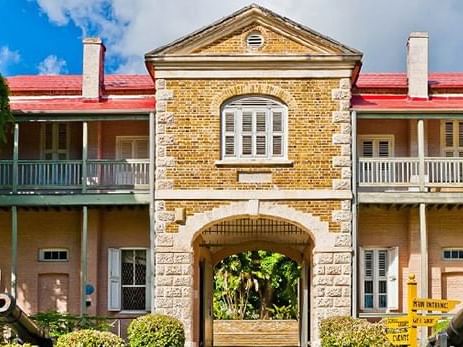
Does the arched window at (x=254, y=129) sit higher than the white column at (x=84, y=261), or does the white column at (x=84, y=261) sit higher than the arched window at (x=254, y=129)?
the arched window at (x=254, y=129)

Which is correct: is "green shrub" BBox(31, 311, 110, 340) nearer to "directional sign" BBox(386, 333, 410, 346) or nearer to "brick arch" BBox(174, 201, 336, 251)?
"brick arch" BBox(174, 201, 336, 251)

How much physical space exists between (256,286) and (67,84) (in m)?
15.3

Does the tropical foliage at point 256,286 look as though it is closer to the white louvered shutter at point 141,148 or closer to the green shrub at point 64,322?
the white louvered shutter at point 141,148

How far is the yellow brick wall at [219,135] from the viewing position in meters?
24.4

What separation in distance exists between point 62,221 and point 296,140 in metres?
6.37

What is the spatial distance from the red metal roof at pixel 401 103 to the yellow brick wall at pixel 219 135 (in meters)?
1.03

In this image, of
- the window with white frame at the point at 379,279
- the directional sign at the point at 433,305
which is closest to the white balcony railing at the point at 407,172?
the window with white frame at the point at 379,279

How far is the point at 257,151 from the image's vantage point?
968 inches

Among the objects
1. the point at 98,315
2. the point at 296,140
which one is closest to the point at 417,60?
the point at 296,140

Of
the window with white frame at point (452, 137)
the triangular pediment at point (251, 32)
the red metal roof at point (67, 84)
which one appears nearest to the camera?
the triangular pediment at point (251, 32)

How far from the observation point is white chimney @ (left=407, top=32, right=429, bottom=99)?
2711 centimetres

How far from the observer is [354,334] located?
66.6 ft

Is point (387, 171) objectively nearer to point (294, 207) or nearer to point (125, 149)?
point (294, 207)

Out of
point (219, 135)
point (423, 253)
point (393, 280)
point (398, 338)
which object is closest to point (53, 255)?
point (219, 135)
